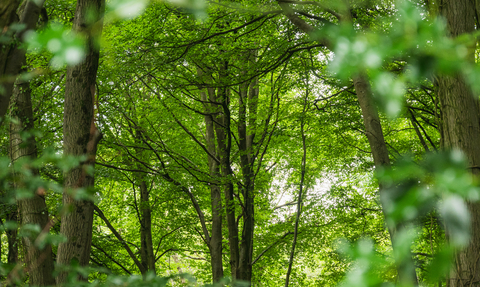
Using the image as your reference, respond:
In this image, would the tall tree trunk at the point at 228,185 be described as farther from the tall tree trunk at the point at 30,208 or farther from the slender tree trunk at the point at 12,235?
the slender tree trunk at the point at 12,235

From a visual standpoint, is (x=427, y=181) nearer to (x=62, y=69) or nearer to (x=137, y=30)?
(x=137, y=30)

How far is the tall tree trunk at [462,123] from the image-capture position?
11.2 ft

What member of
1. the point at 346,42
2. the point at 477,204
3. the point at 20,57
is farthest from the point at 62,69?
the point at 346,42

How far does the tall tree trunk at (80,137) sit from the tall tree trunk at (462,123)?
3.69 m

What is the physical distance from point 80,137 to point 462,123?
400 cm

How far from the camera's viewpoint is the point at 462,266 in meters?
3.42

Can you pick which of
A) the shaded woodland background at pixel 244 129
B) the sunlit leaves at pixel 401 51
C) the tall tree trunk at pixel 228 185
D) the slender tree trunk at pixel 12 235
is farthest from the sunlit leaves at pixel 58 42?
the tall tree trunk at pixel 228 185

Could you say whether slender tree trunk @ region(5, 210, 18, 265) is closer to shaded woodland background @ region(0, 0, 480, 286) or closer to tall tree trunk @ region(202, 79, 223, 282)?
shaded woodland background @ region(0, 0, 480, 286)

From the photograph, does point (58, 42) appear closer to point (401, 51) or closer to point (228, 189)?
point (401, 51)

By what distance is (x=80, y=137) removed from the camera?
13.6ft

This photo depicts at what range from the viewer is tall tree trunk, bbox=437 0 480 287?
3.40 m

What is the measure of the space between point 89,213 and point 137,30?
377cm

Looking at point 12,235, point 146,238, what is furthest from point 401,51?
point 146,238

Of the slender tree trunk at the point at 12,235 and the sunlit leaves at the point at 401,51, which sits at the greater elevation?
the slender tree trunk at the point at 12,235
